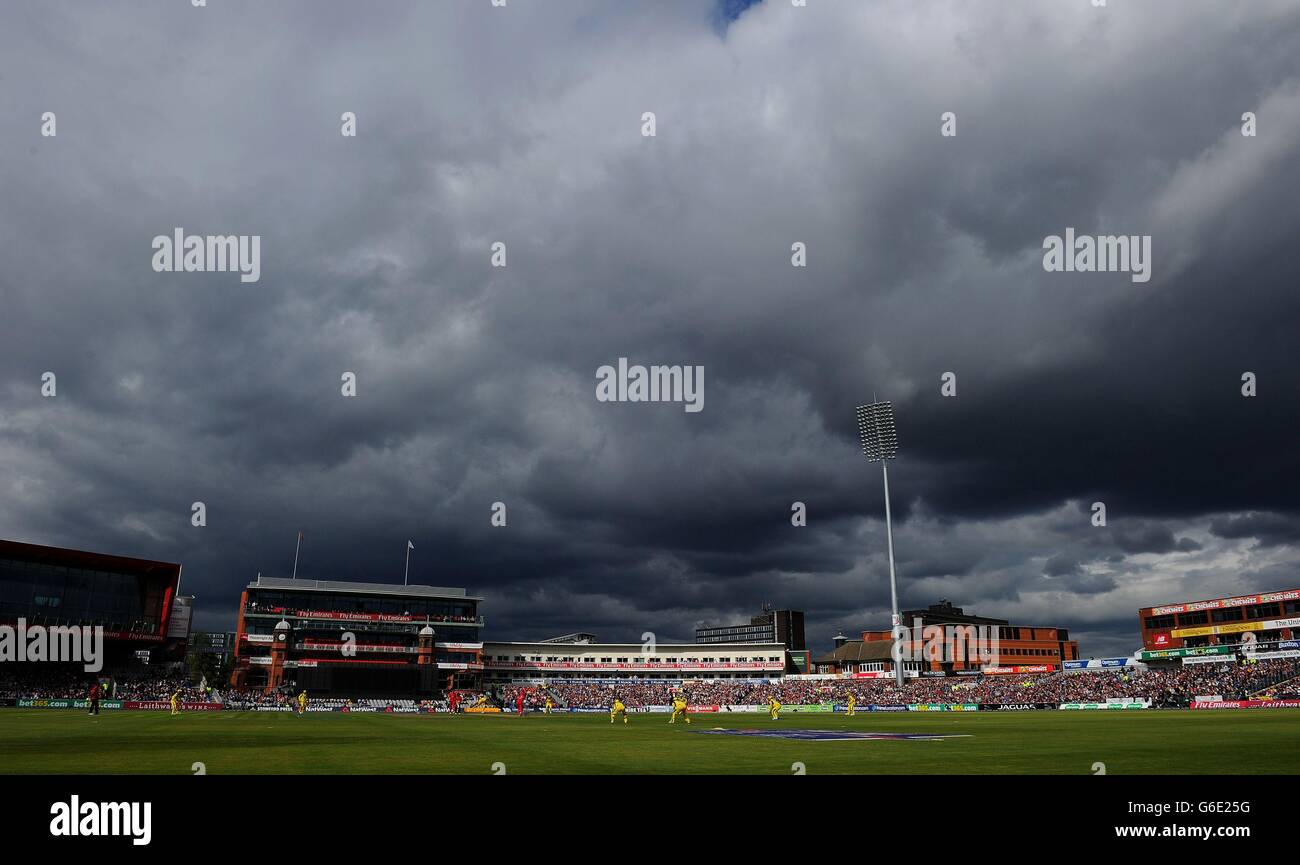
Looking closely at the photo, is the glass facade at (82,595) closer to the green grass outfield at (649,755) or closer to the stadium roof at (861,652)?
the green grass outfield at (649,755)

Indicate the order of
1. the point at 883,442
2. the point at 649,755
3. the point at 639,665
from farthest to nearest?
1. the point at 639,665
2. the point at 883,442
3. the point at 649,755

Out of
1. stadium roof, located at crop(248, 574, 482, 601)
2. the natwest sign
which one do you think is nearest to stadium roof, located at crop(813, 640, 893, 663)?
the natwest sign

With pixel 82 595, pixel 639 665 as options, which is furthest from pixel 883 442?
pixel 82 595

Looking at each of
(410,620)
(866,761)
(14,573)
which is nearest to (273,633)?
(410,620)

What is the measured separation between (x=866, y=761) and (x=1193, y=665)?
120257 mm

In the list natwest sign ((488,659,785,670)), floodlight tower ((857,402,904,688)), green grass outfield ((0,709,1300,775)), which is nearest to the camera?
green grass outfield ((0,709,1300,775))

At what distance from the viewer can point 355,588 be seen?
481ft

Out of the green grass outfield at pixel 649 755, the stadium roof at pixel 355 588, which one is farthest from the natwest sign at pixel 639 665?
the green grass outfield at pixel 649 755

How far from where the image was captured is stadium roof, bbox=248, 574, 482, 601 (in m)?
143

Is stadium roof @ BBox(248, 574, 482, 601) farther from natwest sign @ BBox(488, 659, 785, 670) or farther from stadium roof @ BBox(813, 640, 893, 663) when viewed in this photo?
stadium roof @ BBox(813, 640, 893, 663)

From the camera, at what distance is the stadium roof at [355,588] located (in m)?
143

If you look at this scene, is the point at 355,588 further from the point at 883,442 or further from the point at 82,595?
the point at 883,442
